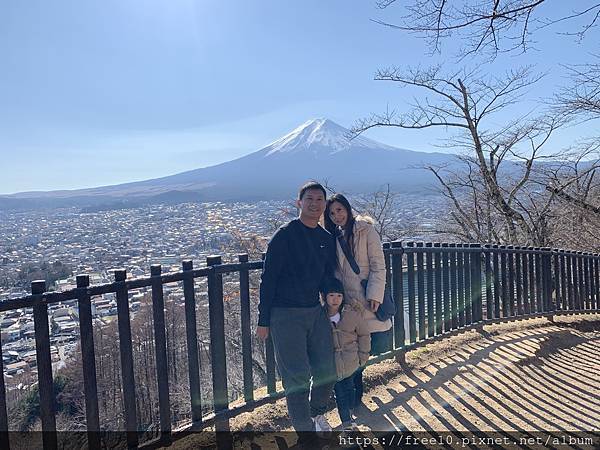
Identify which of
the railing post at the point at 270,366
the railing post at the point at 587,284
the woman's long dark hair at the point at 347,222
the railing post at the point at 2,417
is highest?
the woman's long dark hair at the point at 347,222

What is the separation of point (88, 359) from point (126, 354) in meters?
0.25

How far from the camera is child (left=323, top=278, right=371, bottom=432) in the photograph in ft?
11.3

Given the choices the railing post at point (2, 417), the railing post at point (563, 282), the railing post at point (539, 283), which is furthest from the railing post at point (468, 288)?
the railing post at point (2, 417)

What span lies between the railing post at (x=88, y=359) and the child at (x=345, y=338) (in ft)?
5.04

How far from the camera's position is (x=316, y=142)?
258 feet

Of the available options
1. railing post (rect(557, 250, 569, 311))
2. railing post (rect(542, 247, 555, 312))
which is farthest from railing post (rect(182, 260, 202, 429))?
railing post (rect(557, 250, 569, 311))

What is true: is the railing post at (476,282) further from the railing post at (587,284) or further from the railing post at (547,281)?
the railing post at (587,284)

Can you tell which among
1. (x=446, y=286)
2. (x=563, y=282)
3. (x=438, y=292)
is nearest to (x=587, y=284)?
(x=563, y=282)

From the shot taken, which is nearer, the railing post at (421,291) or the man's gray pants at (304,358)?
the man's gray pants at (304,358)

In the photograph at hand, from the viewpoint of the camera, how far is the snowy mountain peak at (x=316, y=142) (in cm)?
7462

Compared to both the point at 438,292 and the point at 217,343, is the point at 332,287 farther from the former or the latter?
the point at 438,292

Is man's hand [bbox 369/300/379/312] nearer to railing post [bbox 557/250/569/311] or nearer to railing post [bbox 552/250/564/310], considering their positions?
railing post [bbox 552/250/564/310]

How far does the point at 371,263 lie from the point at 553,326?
5.25m

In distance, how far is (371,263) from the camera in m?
3.64
